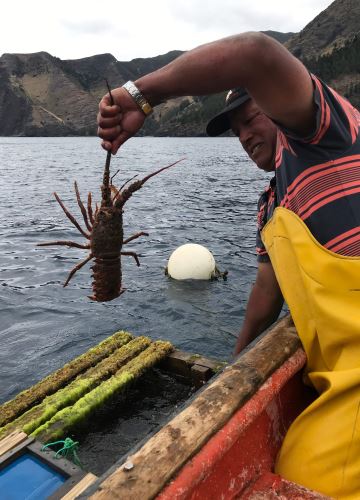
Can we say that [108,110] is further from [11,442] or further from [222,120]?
[11,442]

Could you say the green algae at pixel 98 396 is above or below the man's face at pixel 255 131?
below

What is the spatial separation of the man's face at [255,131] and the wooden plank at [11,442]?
12.2 ft

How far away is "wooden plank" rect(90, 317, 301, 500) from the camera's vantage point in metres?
2.04

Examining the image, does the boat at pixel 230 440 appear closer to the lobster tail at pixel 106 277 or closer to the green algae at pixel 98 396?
the green algae at pixel 98 396

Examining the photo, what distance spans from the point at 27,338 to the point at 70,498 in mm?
7085

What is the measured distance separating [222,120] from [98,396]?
4.29 metres

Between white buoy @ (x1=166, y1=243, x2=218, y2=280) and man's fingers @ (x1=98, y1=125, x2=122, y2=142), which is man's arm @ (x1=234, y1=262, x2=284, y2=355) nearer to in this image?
man's fingers @ (x1=98, y1=125, x2=122, y2=142)

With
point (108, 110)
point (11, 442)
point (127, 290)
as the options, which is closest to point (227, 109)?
point (108, 110)

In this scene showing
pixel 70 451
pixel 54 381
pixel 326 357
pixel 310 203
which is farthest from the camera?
pixel 54 381

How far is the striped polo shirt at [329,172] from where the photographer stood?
2344 mm

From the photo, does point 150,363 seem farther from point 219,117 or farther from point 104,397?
point 219,117

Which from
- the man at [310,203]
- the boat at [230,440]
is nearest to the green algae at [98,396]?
the boat at [230,440]

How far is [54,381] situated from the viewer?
6.55m

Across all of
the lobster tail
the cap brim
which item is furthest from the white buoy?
the cap brim
